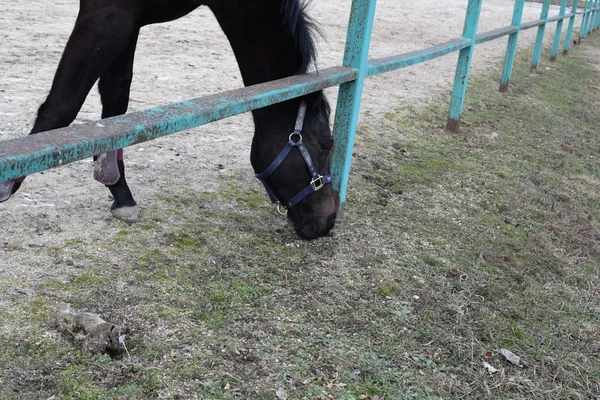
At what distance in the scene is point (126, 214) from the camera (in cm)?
273

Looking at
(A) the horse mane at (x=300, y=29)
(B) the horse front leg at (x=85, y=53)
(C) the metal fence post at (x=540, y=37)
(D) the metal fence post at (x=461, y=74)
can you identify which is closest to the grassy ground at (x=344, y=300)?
(B) the horse front leg at (x=85, y=53)

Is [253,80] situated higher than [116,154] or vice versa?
[253,80]

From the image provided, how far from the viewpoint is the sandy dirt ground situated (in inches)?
100.0

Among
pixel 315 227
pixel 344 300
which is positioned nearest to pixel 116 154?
pixel 315 227

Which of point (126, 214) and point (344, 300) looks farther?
point (126, 214)

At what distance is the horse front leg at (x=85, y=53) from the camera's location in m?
2.25

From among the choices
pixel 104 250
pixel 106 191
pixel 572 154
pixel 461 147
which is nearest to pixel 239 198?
pixel 106 191

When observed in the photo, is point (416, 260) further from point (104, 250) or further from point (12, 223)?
point (12, 223)

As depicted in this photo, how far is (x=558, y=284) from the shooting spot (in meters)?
2.72

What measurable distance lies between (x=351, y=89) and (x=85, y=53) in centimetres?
126

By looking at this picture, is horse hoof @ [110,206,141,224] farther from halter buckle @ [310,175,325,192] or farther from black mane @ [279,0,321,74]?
black mane @ [279,0,321,74]

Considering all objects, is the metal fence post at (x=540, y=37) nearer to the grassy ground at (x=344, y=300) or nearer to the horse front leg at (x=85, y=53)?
the grassy ground at (x=344, y=300)

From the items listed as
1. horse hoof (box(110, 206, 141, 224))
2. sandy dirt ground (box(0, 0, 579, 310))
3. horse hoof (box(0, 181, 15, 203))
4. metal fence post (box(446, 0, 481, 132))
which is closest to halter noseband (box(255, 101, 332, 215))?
sandy dirt ground (box(0, 0, 579, 310))

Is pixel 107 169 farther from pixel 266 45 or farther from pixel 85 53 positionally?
pixel 266 45
